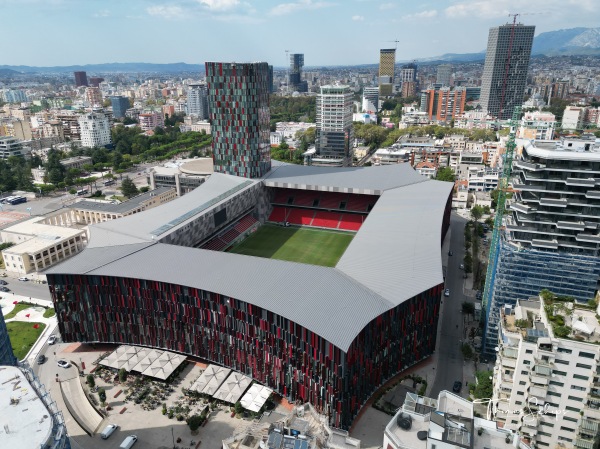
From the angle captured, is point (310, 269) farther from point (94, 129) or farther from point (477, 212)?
point (94, 129)

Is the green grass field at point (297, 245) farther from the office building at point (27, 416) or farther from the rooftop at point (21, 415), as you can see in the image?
the rooftop at point (21, 415)

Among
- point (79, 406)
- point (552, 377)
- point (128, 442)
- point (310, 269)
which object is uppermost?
point (310, 269)

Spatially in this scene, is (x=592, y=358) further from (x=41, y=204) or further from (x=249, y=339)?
(x=41, y=204)

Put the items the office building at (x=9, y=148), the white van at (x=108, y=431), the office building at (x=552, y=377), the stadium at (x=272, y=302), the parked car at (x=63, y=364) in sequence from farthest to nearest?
1. the office building at (x=9, y=148)
2. the parked car at (x=63, y=364)
3. the stadium at (x=272, y=302)
4. the white van at (x=108, y=431)
5. the office building at (x=552, y=377)

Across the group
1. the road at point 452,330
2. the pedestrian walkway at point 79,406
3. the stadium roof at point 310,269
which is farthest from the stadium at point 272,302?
the pedestrian walkway at point 79,406

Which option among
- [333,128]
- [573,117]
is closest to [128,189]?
[333,128]

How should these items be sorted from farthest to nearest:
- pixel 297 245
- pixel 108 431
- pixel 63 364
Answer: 1. pixel 297 245
2. pixel 63 364
3. pixel 108 431
